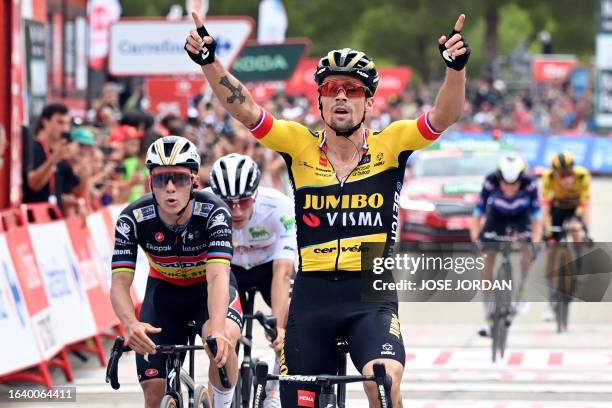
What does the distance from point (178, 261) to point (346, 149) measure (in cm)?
131

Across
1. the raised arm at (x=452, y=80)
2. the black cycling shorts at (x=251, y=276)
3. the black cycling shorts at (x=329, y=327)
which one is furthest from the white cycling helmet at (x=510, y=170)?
the black cycling shorts at (x=329, y=327)

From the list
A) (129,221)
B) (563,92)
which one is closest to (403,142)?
(129,221)

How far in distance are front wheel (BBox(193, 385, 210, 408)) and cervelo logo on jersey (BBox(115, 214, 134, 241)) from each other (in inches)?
36.0

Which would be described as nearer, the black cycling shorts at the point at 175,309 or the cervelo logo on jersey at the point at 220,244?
the cervelo logo on jersey at the point at 220,244

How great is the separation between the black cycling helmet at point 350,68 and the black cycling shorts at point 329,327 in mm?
914

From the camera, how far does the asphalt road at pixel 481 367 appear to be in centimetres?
1087

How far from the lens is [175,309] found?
7.80 metres

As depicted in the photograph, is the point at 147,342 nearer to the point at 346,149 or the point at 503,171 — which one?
the point at 346,149

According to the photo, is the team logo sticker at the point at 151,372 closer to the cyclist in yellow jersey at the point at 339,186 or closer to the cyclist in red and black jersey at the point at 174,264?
the cyclist in red and black jersey at the point at 174,264

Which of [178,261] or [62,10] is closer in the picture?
[178,261]

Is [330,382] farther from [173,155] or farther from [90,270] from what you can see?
[90,270]

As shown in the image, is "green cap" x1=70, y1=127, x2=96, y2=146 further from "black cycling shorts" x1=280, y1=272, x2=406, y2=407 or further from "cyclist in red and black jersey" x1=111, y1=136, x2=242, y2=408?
"black cycling shorts" x1=280, y1=272, x2=406, y2=407

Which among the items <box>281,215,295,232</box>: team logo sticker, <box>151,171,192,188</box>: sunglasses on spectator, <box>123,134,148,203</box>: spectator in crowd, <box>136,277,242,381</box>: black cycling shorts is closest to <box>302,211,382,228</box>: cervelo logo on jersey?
<box>151,171,192,188</box>: sunglasses on spectator

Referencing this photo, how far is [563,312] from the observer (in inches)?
589
